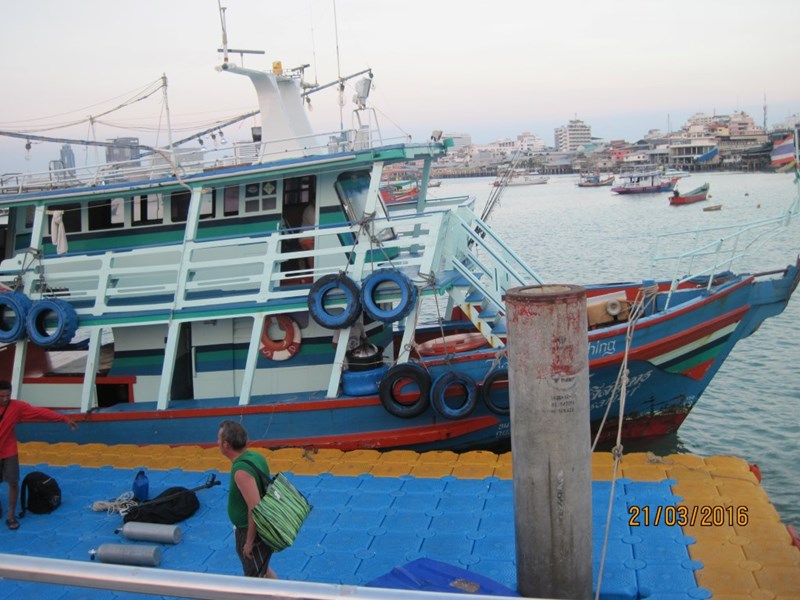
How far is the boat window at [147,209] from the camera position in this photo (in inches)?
440

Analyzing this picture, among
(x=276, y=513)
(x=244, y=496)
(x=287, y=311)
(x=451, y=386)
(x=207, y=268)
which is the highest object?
(x=207, y=268)

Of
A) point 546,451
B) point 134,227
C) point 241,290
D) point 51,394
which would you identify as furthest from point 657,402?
point 51,394

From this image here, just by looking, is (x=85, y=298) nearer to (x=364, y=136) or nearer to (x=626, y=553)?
(x=364, y=136)

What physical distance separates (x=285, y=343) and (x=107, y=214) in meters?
3.40

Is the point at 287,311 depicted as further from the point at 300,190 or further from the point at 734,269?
the point at 734,269

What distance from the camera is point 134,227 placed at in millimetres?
11258

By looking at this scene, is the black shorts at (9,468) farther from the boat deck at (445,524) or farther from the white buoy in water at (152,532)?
the white buoy in water at (152,532)

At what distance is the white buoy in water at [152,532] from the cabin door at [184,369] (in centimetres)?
441

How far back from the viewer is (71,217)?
11.4 metres

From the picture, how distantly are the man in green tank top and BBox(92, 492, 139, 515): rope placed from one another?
2809 mm

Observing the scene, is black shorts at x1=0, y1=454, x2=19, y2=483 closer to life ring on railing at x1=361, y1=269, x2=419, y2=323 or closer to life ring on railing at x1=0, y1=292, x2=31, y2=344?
life ring on railing at x1=0, y1=292, x2=31, y2=344

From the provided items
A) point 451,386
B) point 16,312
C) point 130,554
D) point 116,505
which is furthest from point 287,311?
point 130,554

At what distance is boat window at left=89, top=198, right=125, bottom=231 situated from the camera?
36.9ft

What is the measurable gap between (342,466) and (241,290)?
3382mm
